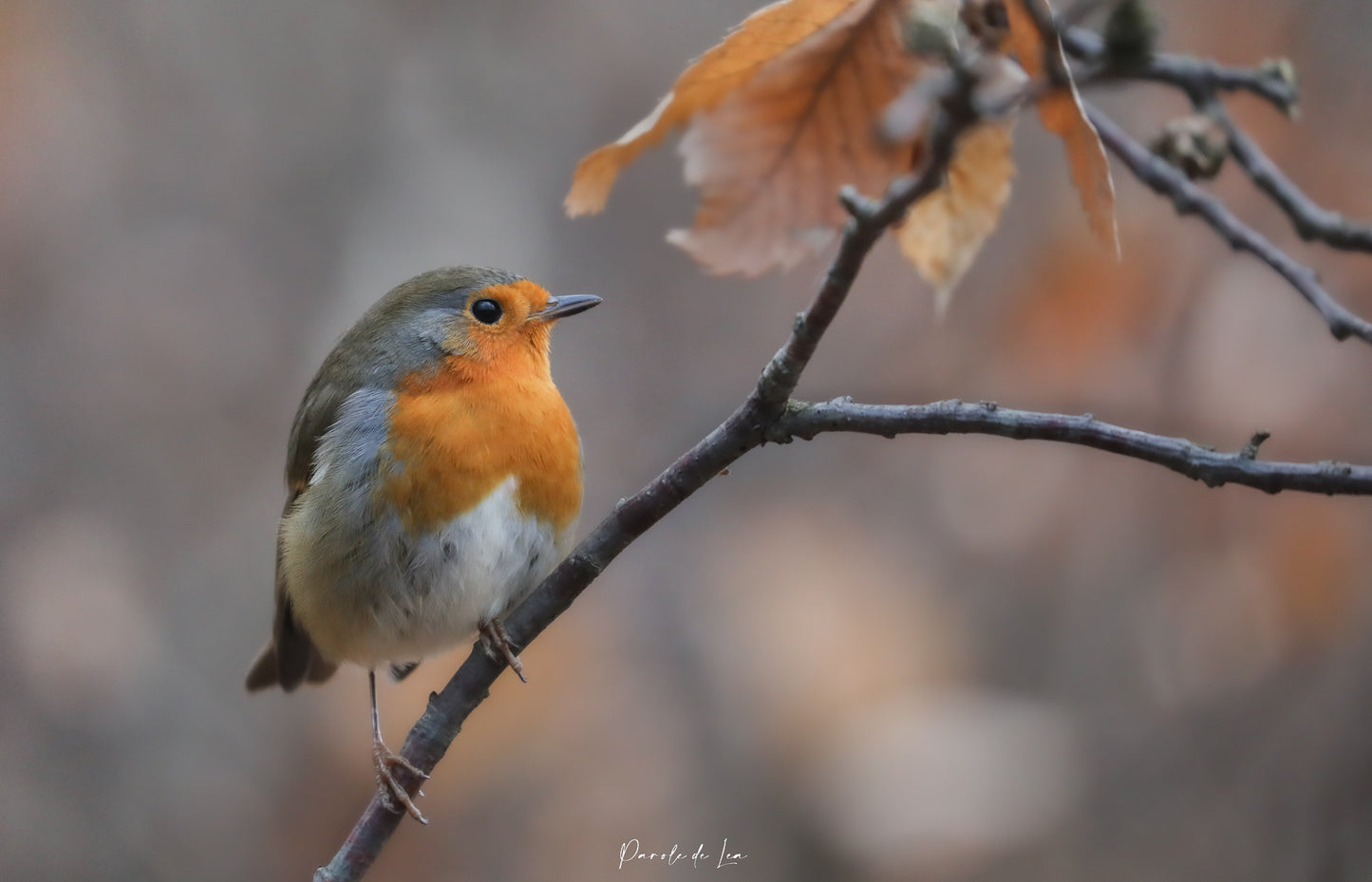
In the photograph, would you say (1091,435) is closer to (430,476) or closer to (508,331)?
(430,476)

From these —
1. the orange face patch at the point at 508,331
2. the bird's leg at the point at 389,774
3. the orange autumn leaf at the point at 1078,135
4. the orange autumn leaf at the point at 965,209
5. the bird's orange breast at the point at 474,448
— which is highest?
the orange face patch at the point at 508,331

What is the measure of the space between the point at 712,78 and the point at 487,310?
1.44m

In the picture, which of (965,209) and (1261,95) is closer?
(965,209)

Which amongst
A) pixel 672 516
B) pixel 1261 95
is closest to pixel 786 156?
pixel 1261 95

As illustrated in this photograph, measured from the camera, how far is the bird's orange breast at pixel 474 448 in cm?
232

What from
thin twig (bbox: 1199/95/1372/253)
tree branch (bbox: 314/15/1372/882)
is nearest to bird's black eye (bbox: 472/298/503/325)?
tree branch (bbox: 314/15/1372/882)

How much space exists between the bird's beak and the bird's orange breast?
221mm

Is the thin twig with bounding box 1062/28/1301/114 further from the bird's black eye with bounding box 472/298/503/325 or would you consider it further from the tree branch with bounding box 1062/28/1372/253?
the bird's black eye with bounding box 472/298/503/325

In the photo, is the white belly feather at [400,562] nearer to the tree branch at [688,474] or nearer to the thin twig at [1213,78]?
the tree branch at [688,474]

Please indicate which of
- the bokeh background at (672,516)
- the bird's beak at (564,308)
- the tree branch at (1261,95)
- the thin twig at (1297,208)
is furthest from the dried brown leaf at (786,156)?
the bokeh background at (672,516)

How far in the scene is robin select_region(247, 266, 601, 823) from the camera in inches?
91.6

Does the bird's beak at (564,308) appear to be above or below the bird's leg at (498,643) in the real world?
above

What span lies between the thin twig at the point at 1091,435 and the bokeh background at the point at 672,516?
6.54 feet

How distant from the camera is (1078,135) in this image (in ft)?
3.69
